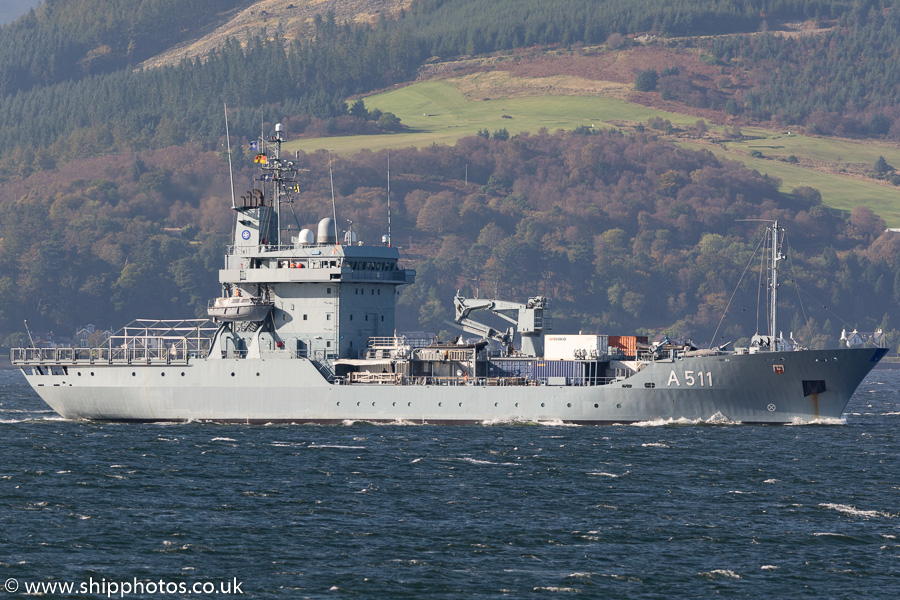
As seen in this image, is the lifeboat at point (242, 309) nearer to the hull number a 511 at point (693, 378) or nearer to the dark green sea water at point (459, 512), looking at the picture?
the dark green sea water at point (459, 512)

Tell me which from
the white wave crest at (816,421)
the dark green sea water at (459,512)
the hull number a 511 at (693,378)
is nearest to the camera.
Result: the dark green sea water at (459,512)

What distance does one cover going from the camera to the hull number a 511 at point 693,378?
180ft

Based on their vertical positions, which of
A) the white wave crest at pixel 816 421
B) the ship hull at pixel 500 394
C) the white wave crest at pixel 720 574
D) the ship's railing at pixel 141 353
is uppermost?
the ship's railing at pixel 141 353

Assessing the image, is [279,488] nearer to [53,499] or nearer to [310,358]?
[53,499]

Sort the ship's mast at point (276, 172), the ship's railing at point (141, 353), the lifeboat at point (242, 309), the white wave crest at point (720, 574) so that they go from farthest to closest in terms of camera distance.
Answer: the ship's mast at point (276, 172) < the ship's railing at point (141, 353) < the lifeboat at point (242, 309) < the white wave crest at point (720, 574)

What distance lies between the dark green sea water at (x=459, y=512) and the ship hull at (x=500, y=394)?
0.93m

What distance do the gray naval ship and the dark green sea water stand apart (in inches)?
55.8

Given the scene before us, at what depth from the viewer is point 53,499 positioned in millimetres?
39250

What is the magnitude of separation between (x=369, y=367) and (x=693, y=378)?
14388mm

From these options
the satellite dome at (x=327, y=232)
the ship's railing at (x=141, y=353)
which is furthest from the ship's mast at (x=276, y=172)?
the ship's railing at (x=141, y=353)

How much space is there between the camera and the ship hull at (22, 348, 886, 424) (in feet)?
180

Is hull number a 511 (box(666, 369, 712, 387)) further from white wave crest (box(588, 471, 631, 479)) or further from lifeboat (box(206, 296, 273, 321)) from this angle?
lifeboat (box(206, 296, 273, 321))

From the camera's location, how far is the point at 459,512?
3738 centimetres

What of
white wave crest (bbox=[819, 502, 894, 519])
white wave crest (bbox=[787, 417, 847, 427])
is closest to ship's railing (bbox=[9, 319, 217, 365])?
white wave crest (bbox=[787, 417, 847, 427])
